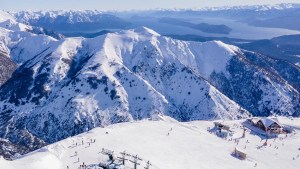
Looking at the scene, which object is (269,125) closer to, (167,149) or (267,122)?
(267,122)

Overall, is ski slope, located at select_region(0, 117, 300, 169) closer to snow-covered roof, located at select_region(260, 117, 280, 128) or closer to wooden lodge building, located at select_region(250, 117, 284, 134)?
wooden lodge building, located at select_region(250, 117, 284, 134)

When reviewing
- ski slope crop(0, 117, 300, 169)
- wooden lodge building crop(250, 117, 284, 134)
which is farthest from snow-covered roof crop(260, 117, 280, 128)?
ski slope crop(0, 117, 300, 169)

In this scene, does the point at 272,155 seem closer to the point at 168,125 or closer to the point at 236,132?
the point at 236,132

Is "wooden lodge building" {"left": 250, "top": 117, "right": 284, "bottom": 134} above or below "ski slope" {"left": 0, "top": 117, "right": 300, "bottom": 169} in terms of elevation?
below

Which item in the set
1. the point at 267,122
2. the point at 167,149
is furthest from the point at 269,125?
the point at 167,149

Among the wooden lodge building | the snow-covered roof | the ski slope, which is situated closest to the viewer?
the ski slope

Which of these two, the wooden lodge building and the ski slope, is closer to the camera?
the ski slope

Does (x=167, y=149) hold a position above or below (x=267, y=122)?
above

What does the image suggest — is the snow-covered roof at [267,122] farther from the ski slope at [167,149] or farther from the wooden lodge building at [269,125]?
the ski slope at [167,149]
